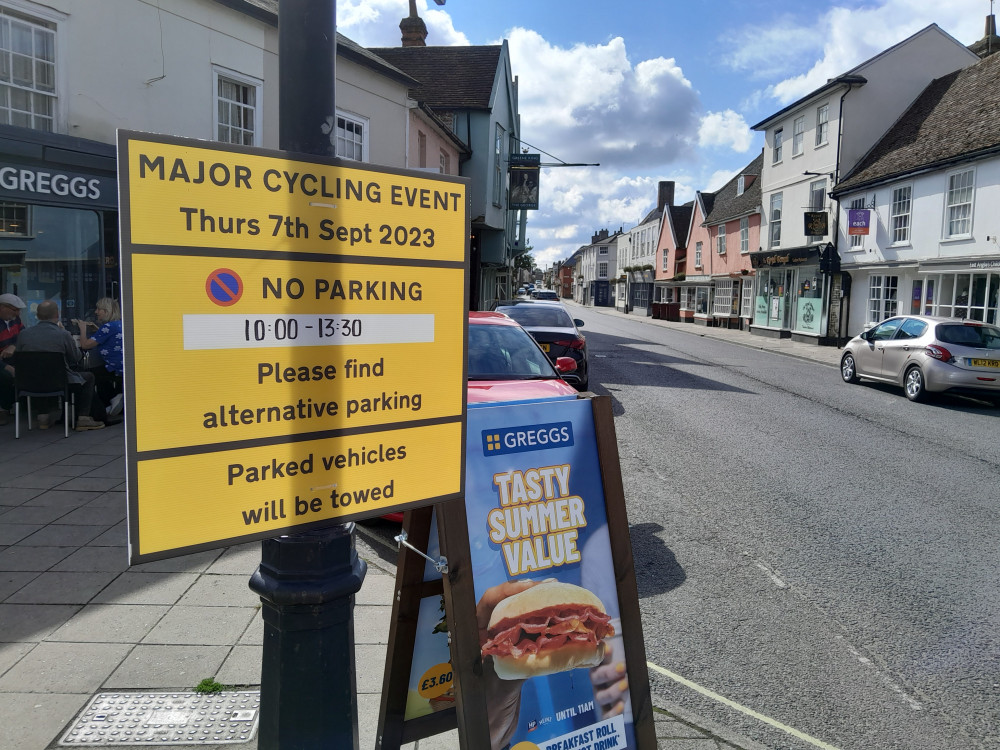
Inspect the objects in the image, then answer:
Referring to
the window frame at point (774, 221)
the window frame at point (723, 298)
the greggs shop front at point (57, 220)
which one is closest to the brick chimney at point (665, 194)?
the window frame at point (723, 298)

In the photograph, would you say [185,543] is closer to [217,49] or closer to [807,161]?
[217,49]

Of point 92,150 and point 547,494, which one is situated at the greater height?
point 92,150

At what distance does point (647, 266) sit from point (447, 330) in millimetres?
57105

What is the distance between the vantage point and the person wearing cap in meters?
8.89

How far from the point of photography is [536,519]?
2.66 meters

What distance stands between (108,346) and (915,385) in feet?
43.7

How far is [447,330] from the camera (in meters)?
2.11

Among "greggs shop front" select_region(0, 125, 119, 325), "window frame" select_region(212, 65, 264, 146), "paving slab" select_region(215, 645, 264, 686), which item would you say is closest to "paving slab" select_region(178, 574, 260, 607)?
"paving slab" select_region(215, 645, 264, 686)

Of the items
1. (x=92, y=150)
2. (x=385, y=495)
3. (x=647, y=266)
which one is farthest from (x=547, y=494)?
(x=647, y=266)

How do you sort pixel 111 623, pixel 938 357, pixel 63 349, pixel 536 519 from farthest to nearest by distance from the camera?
pixel 938 357 < pixel 63 349 < pixel 111 623 < pixel 536 519

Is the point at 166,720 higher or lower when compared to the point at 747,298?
lower

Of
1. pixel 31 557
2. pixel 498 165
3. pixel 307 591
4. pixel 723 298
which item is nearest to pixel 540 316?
pixel 31 557

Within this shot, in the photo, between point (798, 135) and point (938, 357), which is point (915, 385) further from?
point (798, 135)

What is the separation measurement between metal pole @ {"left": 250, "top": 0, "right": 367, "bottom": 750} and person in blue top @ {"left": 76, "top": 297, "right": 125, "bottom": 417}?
26.1ft
